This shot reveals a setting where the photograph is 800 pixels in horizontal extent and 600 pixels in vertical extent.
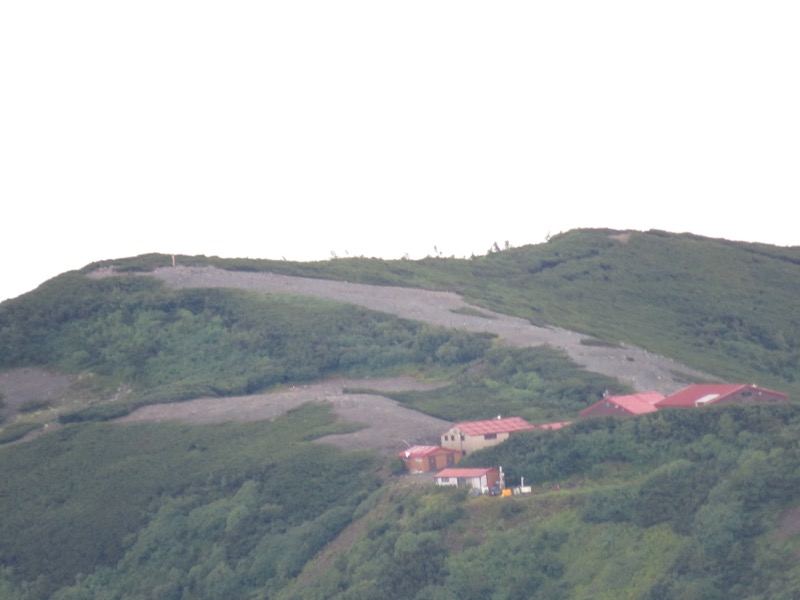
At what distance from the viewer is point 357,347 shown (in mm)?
80375

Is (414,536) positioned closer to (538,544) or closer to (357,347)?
(538,544)

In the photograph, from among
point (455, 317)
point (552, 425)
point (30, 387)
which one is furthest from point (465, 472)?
point (30, 387)

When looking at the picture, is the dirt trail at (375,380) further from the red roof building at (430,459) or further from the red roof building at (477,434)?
the red roof building at (430,459)

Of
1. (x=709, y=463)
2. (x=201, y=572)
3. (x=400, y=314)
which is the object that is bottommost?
(x=201, y=572)

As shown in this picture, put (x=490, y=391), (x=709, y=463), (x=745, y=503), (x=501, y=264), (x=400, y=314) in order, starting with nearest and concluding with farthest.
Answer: (x=745, y=503)
(x=709, y=463)
(x=490, y=391)
(x=400, y=314)
(x=501, y=264)

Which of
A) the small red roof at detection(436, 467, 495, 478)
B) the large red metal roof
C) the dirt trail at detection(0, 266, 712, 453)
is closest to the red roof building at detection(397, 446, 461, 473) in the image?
the small red roof at detection(436, 467, 495, 478)

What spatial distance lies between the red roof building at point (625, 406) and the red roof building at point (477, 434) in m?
3.01

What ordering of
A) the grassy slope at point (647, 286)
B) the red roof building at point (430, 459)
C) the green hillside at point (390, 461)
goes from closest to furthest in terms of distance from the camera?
the green hillside at point (390, 461) < the red roof building at point (430, 459) < the grassy slope at point (647, 286)

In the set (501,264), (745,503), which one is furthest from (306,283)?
(745,503)

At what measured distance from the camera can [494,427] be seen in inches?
2243

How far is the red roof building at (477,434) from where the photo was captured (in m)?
56.0

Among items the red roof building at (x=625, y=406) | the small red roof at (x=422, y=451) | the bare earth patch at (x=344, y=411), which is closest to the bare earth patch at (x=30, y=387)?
the bare earth patch at (x=344, y=411)

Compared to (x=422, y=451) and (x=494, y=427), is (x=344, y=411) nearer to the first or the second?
(x=422, y=451)

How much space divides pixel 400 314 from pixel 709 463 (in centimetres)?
4153
